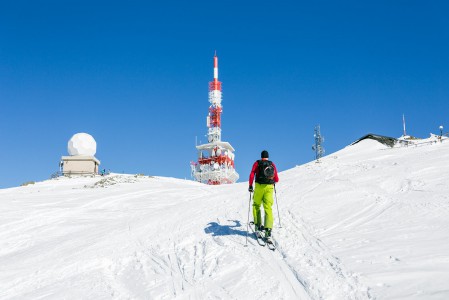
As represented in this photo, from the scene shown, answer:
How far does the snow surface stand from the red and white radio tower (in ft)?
176

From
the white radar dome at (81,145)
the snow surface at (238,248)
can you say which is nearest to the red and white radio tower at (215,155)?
the white radar dome at (81,145)

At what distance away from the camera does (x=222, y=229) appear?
10.8 metres

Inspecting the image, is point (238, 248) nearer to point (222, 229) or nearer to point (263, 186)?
point (263, 186)

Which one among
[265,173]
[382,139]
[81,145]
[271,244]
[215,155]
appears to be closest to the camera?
[271,244]

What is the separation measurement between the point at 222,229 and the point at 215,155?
6094cm

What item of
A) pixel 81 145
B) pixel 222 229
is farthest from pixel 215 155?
pixel 222 229

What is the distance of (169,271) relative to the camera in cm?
783

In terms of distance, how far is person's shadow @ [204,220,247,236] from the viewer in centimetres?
1028

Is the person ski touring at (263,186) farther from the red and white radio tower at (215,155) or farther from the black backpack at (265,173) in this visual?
the red and white radio tower at (215,155)

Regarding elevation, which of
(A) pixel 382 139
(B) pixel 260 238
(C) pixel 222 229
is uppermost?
(A) pixel 382 139

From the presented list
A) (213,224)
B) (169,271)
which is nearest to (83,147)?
(213,224)

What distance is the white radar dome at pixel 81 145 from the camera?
4872cm

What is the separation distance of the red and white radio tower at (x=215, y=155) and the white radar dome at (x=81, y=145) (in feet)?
80.6

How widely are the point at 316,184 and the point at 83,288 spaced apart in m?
11.7
